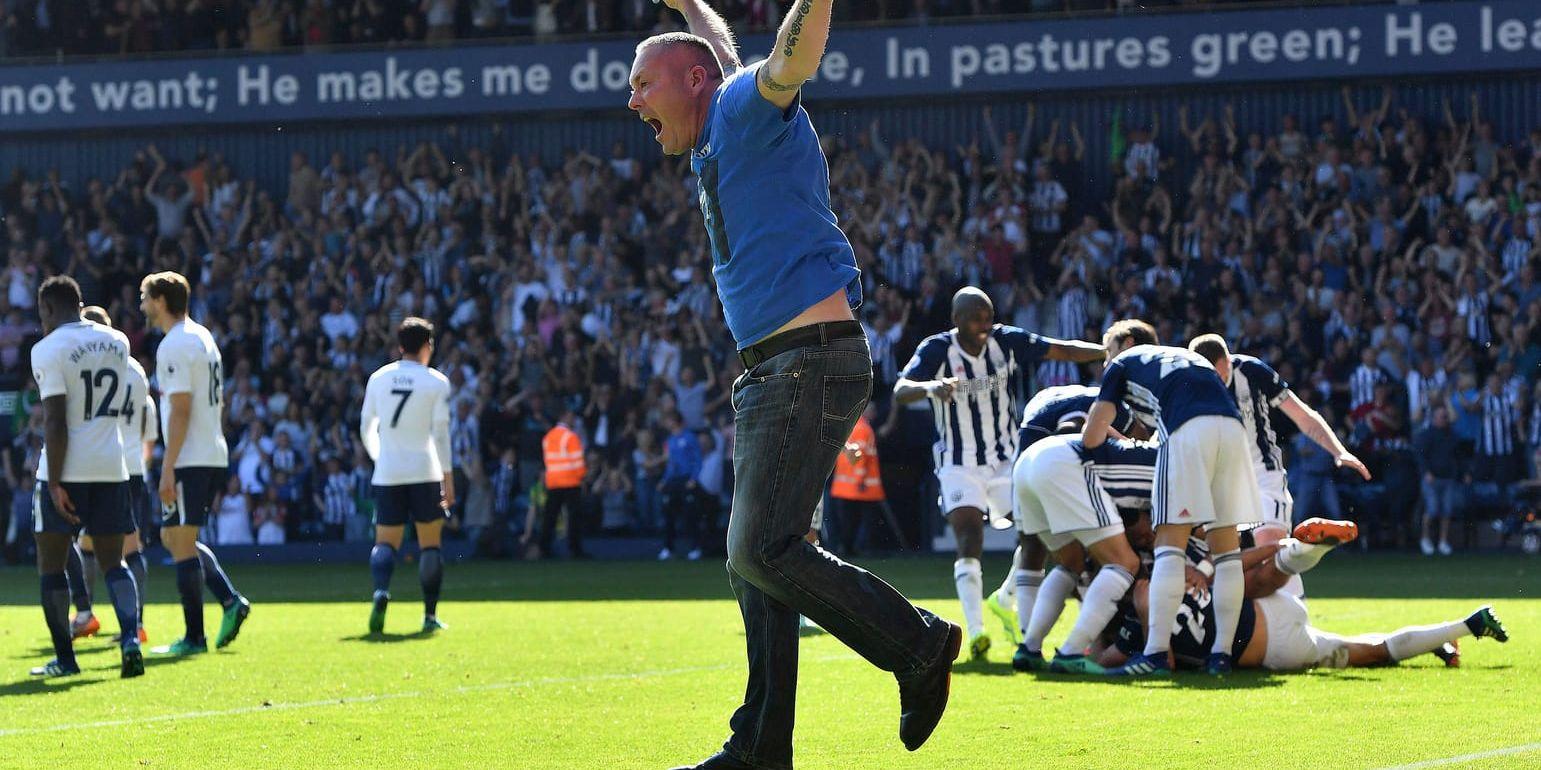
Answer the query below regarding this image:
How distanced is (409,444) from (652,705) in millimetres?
5664

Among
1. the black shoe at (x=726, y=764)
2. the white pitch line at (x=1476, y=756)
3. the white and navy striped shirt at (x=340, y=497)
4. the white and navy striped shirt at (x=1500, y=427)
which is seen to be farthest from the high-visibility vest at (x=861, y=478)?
the black shoe at (x=726, y=764)

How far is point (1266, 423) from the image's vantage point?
11.7m

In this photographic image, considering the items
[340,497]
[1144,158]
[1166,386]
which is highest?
[1144,158]

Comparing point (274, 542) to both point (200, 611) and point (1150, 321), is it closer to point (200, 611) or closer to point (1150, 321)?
point (1150, 321)

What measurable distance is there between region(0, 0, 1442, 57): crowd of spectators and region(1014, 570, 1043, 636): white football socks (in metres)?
15.8

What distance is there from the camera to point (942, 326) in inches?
942

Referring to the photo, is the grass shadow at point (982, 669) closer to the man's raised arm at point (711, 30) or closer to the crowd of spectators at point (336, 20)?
the man's raised arm at point (711, 30)

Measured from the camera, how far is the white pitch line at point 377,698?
8.07 m

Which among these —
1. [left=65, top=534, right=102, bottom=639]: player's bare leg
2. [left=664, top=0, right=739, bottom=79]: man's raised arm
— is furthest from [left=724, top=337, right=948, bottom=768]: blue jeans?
[left=65, top=534, right=102, bottom=639]: player's bare leg

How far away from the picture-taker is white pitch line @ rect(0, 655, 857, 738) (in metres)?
8.07

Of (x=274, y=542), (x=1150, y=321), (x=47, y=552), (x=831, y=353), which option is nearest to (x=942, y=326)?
(x=1150, y=321)

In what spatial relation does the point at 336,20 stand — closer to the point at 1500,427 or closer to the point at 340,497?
the point at 340,497

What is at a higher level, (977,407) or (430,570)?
(977,407)

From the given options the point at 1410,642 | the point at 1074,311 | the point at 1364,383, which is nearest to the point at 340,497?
the point at 1074,311
